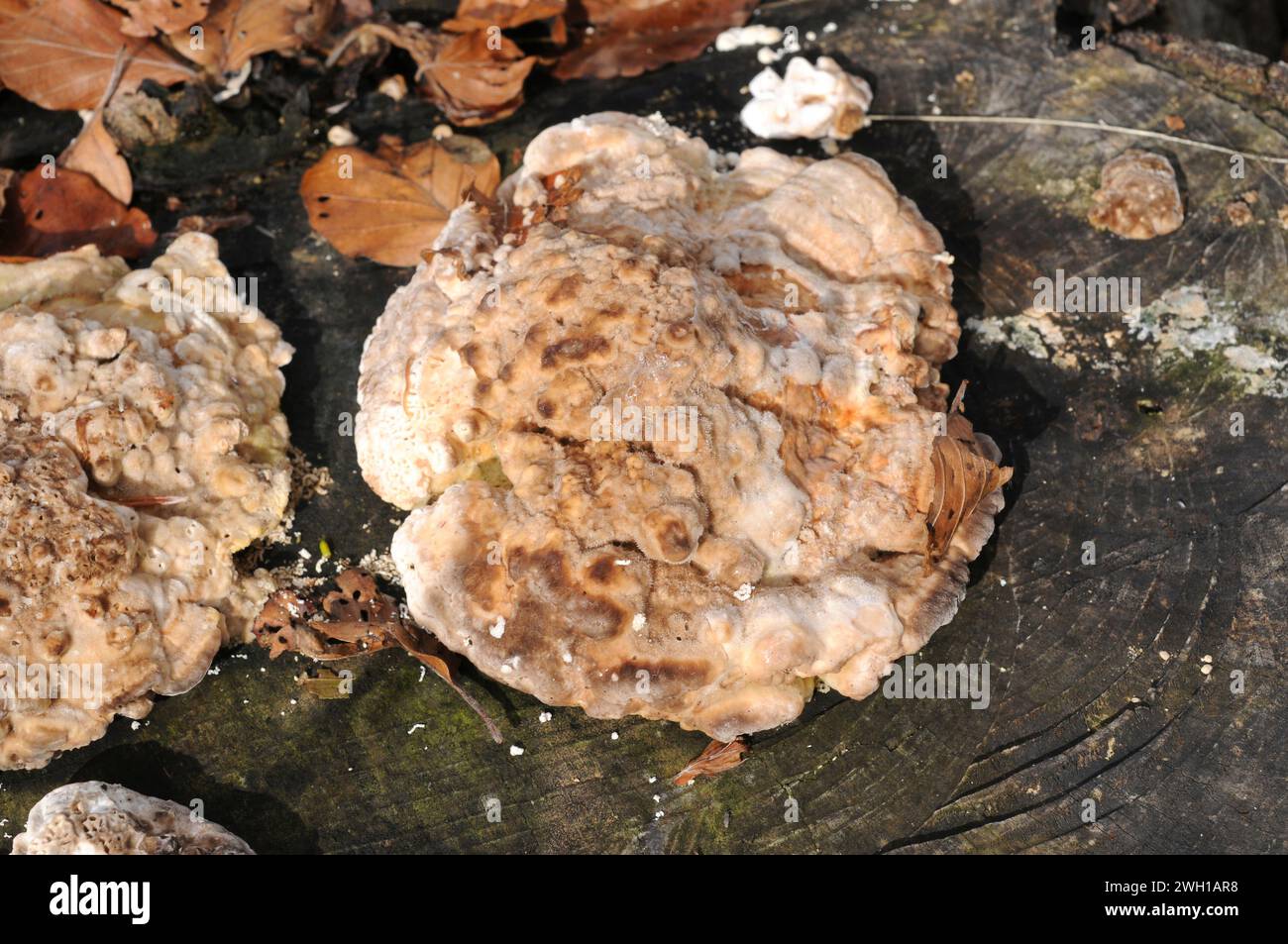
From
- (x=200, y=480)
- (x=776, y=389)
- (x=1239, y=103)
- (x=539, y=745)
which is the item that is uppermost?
(x=1239, y=103)

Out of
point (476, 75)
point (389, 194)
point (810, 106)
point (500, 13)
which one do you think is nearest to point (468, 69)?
point (476, 75)

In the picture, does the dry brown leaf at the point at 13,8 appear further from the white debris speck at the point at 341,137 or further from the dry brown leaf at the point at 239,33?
the white debris speck at the point at 341,137

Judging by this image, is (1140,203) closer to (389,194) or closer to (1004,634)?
(1004,634)

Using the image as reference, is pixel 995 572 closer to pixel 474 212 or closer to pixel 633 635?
pixel 633 635

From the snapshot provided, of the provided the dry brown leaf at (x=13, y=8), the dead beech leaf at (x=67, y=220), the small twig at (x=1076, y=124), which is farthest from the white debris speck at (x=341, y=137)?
the small twig at (x=1076, y=124)

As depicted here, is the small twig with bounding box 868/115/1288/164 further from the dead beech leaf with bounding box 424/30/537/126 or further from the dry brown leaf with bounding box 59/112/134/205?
the dry brown leaf with bounding box 59/112/134/205

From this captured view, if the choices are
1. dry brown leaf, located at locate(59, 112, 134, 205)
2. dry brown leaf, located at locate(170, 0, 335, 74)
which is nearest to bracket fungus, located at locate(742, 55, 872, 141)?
dry brown leaf, located at locate(170, 0, 335, 74)

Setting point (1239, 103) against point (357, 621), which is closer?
point (357, 621)

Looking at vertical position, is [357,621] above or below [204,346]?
below
